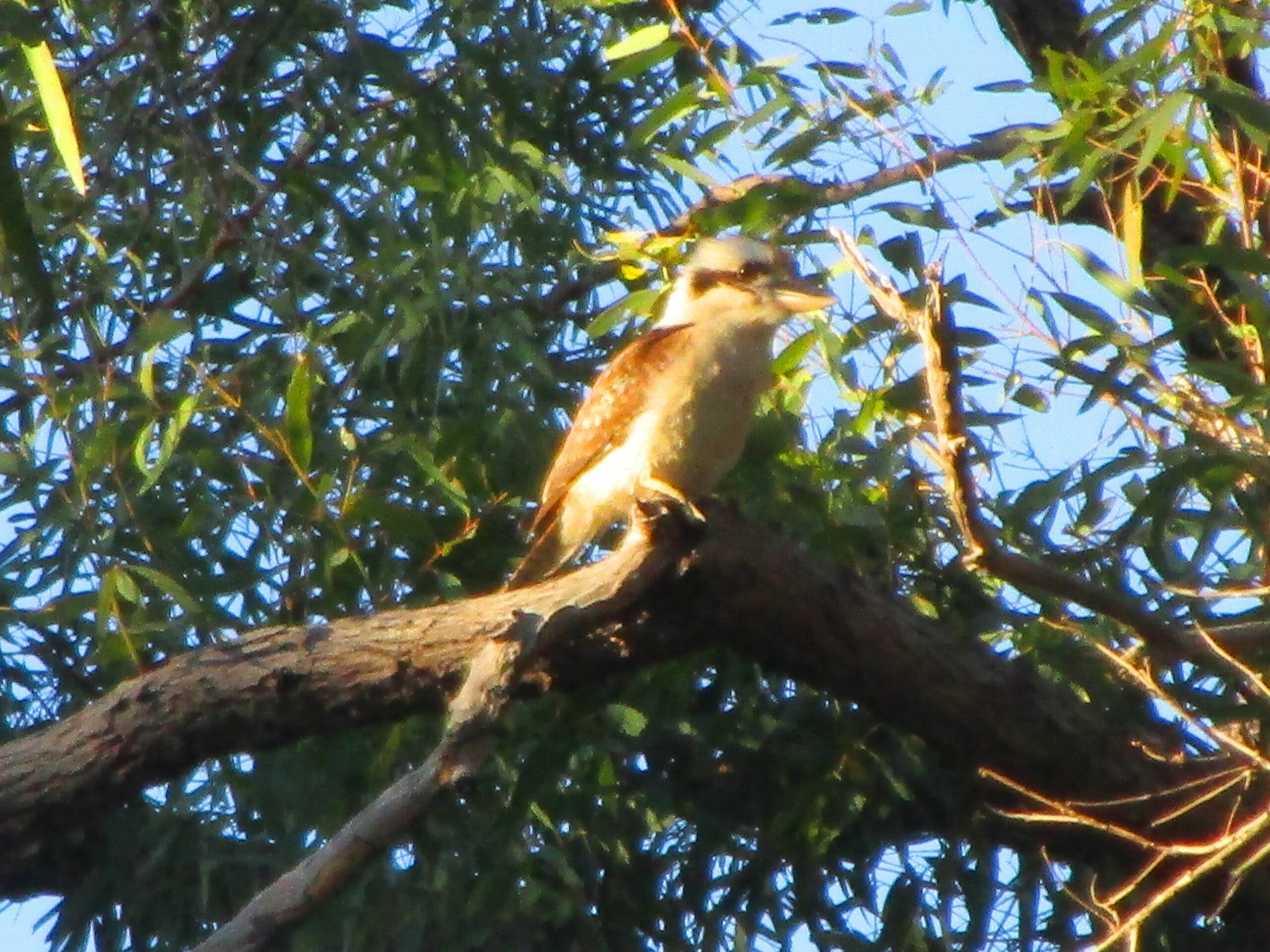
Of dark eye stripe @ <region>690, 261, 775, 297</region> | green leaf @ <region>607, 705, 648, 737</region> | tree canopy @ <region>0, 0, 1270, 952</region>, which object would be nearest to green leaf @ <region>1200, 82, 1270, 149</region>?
tree canopy @ <region>0, 0, 1270, 952</region>

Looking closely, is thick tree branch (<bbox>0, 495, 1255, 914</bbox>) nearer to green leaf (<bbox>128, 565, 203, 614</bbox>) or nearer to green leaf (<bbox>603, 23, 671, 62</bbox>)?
green leaf (<bbox>128, 565, 203, 614</bbox>)

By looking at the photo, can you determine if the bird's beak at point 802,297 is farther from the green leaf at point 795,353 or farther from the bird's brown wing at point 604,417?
the bird's brown wing at point 604,417

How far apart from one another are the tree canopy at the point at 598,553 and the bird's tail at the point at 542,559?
0.25 ft

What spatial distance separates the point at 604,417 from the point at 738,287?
370 millimetres

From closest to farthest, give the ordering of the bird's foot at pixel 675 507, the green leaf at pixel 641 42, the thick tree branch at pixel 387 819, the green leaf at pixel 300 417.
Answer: the thick tree branch at pixel 387 819, the bird's foot at pixel 675 507, the green leaf at pixel 300 417, the green leaf at pixel 641 42

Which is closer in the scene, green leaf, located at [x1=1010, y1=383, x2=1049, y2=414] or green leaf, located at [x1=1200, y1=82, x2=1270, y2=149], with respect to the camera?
green leaf, located at [x1=1200, y1=82, x2=1270, y2=149]

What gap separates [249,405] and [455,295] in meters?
0.35

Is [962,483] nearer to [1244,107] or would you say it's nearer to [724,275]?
[1244,107]

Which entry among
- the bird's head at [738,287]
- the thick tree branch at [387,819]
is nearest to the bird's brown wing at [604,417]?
the bird's head at [738,287]

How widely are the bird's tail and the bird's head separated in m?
0.44

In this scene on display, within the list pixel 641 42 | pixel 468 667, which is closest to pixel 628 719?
pixel 468 667

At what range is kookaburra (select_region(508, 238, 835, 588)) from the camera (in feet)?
9.36

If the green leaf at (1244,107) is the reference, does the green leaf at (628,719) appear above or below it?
below

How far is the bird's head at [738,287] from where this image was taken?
3.01 meters
